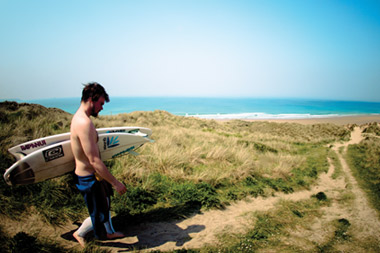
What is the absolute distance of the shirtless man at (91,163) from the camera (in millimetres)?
2191

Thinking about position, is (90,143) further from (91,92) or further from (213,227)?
(213,227)

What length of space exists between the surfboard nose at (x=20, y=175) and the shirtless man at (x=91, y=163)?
0.68m

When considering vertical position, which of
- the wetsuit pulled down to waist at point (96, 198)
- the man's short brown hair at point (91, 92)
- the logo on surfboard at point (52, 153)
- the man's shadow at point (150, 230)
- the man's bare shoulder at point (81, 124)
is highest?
the man's short brown hair at point (91, 92)

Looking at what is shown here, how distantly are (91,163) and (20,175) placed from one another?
3.63 ft

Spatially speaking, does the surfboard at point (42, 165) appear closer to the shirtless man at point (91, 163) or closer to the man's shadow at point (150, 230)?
the shirtless man at point (91, 163)

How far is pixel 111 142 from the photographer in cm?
341

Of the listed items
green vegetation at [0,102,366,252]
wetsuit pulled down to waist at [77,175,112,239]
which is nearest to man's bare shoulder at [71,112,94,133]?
wetsuit pulled down to waist at [77,175,112,239]

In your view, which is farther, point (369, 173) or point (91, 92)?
point (369, 173)

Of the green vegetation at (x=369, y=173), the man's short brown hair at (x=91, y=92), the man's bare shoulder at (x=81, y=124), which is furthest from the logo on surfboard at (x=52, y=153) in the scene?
the green vegetation at (x=369, y=173)

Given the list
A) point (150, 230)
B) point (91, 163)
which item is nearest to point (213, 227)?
point (150, 230)

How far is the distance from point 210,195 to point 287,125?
28.4m

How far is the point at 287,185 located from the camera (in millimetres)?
6238

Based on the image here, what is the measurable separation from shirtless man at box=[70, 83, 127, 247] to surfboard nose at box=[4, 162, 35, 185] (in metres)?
0.68

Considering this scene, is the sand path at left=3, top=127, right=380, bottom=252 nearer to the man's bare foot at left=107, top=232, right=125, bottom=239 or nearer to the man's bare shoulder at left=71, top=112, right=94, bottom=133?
the man's bare foot at left=107, top=232, right=125, bottom=239
